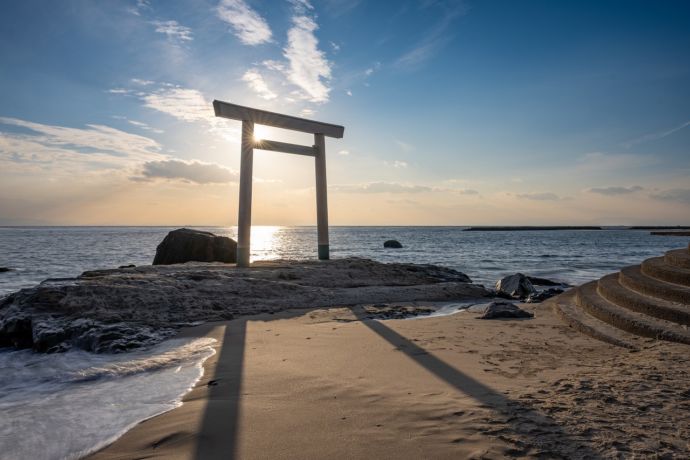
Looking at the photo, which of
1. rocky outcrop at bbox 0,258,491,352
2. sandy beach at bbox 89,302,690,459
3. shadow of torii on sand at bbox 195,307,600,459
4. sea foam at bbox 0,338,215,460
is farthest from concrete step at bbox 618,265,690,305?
sea foam at bbox 0,338,215,460

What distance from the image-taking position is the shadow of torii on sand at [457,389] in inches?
82.9

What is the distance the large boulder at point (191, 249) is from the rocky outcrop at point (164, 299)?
5.03m

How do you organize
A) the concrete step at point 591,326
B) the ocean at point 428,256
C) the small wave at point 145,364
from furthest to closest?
the ocean at point 428,256
the concrete step at point 591,326
the small wave at point 145,364

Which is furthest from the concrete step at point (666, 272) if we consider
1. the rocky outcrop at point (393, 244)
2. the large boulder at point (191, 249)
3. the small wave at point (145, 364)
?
the rocky outcrop at point (393, 244)

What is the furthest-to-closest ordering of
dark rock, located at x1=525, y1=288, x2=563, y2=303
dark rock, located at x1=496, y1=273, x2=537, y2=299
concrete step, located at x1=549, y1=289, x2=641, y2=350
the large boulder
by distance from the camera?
the large boulder → dark rock, located at x1=496, y1=273, x2=537, y2=299 → dark rock, located at x1=525, y1=288, x2=563, y2=303 → concrete step, located at x1=549, y1=289, x2=641, y2=350

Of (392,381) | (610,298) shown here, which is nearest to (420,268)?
(610,298)

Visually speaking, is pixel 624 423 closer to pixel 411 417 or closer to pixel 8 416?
pixel 411 417

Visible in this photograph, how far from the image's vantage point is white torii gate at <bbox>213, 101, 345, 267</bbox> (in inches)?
462

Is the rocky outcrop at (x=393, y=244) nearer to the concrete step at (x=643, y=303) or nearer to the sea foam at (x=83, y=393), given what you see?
the concrete step at (x=643, y=303)

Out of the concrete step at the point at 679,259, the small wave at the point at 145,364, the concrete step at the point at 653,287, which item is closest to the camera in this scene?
the small wave at the point at 145,364

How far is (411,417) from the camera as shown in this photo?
2.58m

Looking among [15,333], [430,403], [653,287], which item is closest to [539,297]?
[653,287]

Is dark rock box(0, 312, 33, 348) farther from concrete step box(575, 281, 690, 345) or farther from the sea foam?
concrete step box(575, 281, 690, 345)

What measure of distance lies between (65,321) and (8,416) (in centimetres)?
277
